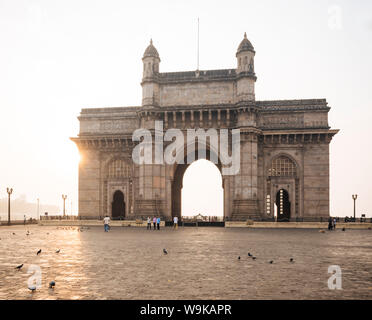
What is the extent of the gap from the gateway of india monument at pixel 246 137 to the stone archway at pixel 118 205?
83.9 inches

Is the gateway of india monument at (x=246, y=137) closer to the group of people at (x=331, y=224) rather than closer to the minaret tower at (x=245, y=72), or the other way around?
the minaret tower at (x=245, y=72)

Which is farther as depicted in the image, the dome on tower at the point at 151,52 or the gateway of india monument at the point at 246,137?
the dome on tower at the point at 151,52

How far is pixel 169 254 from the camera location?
13.9m

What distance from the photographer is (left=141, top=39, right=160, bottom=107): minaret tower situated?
38.2m

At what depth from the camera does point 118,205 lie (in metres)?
41.9

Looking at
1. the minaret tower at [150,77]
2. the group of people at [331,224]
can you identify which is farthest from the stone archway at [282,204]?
the minaret tower at [150,77]

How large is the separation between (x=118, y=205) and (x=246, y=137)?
15.4 m

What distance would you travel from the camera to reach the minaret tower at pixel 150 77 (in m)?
38.2

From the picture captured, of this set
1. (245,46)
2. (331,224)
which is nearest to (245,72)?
(245,46)

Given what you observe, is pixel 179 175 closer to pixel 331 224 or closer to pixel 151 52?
pixel 151 52

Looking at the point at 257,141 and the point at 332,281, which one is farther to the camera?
the point at 257,141

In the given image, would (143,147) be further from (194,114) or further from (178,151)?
(194,114)
